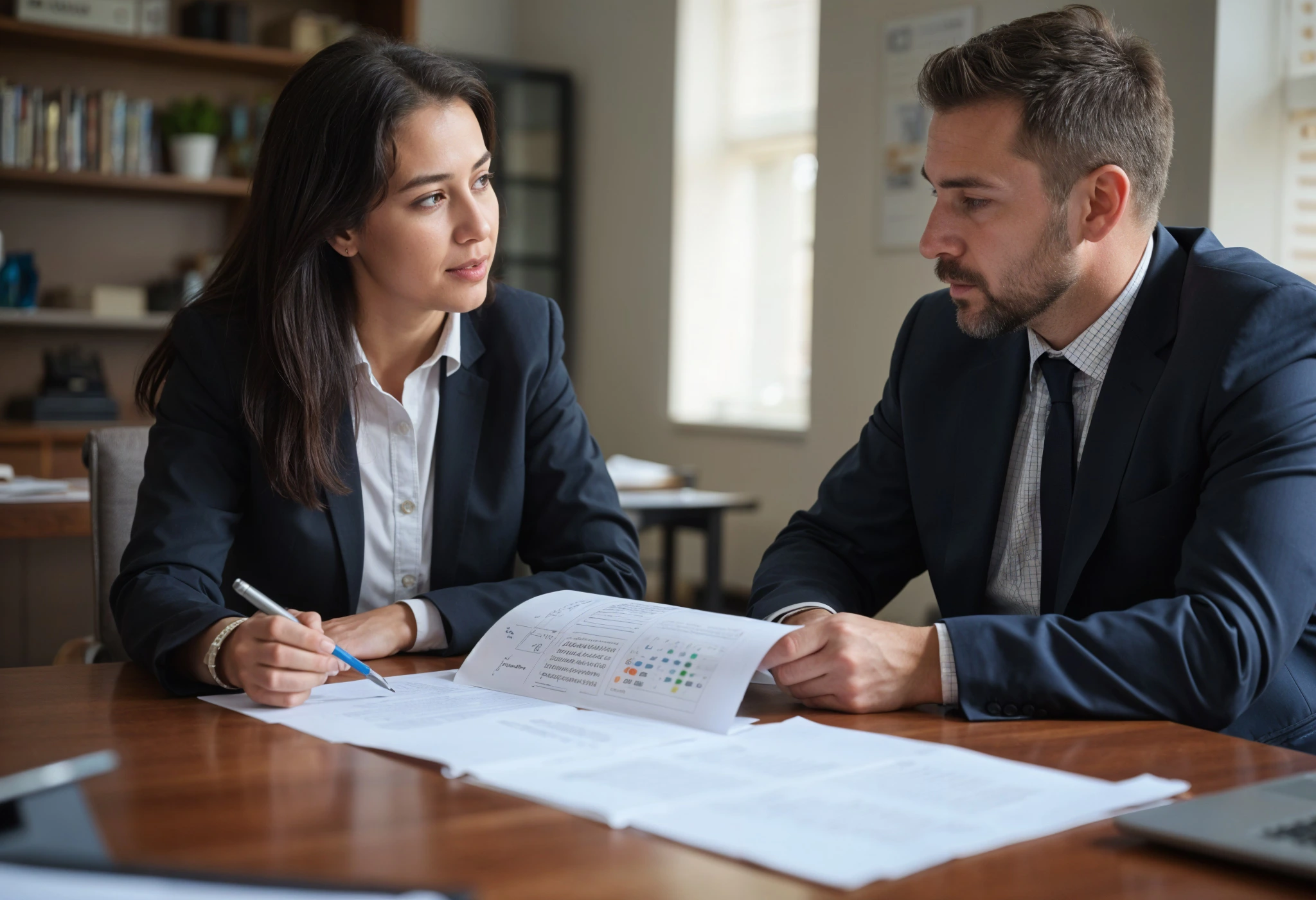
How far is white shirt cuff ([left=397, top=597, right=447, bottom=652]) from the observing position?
135 centimetres

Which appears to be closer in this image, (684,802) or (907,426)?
(684,802)

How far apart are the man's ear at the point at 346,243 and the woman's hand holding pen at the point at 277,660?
0.60 m

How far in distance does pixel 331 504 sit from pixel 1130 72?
1.02m

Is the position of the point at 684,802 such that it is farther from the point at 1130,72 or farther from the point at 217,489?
the point at 1130,72

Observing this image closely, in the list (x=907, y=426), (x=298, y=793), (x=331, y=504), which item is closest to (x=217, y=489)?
(x=331, y=504)

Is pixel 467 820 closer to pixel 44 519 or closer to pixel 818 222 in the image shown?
pixel 44 519

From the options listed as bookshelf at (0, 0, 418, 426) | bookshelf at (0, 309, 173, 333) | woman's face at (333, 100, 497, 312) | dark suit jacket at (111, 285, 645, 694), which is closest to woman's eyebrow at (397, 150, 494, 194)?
woman's face at (333, 100, 497, 312)

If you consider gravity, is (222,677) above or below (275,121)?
below

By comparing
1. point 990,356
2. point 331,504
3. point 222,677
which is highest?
point 990,356

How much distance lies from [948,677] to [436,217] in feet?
2.69

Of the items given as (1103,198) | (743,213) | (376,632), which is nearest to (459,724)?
(376,632)

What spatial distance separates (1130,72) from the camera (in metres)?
1.45

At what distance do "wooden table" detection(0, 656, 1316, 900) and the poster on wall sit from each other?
3.39 m

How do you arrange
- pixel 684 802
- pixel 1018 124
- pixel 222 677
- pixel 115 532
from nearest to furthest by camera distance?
pixel 684 802
pixel 222 677
pixel 1018 124
pixel 115 532
